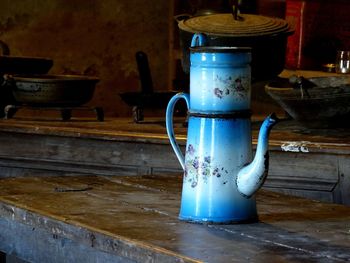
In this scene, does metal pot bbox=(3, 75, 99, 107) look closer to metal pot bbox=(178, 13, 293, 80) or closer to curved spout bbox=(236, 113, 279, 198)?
metal pot bbox=(178, 13, 293, 80)

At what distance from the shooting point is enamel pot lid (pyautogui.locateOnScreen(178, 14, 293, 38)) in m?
3.32

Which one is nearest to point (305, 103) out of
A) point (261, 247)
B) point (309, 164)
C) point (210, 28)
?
point (309, 164)

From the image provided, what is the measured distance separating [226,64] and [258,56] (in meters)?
1.69

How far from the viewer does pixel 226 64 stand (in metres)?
1.71

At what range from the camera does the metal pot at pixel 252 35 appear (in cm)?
331

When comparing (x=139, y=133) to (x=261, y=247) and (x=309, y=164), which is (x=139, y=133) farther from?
(x=261, y=247)

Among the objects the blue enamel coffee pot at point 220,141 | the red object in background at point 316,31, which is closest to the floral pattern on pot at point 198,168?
the blue enamel coffee pot at point 220,141

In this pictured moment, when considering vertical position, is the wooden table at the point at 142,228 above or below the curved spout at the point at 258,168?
below

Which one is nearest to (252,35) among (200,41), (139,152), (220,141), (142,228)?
(139,152)

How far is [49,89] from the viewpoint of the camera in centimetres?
393

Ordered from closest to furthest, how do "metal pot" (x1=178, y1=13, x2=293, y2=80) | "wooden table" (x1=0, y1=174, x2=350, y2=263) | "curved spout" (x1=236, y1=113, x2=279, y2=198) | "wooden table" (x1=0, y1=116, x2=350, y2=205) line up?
"wooden table" (x1=0, y1=174, x2=350, y2=263)
"curved spout" (x1=236, y1=113, x2=279, y2=198)
"wooden table" (x1=0, y1=116, x2=350, y2=205)
"metal pot" (x1=178, y1=13, x2=293, y2=80)

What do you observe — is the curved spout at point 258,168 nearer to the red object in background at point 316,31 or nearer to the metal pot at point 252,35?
the metal pot at point 252,35

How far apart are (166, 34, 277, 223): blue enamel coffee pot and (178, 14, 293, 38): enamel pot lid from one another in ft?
5.24

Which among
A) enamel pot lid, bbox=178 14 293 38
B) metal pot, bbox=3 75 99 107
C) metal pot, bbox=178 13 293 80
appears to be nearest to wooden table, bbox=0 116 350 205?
metal pot, bbox=3 75 99 107
